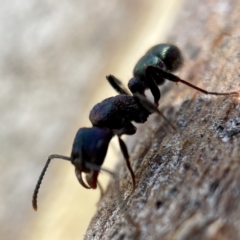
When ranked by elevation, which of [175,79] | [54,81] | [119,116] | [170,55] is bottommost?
[175,79]

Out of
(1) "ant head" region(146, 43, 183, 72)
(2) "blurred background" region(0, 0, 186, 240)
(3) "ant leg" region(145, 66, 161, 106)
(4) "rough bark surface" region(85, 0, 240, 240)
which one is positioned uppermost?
(2) "blurred background" region(0, 0, 186, 240)

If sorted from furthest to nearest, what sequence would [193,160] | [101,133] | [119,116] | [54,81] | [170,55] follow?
1. [54,81]
2. [170,55]
3. [119,116]
4. [101,133]
5. [193,160]

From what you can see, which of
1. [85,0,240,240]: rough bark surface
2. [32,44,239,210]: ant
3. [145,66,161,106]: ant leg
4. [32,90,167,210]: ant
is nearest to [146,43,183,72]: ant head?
[32,44,239,210]: ant

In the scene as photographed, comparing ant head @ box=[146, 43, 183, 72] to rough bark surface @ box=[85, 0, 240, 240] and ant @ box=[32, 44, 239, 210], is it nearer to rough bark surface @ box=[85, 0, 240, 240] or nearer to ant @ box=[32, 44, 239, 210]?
ant @ box=[32, 44, 239, 210]

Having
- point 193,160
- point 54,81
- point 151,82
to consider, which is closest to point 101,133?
point 151,82

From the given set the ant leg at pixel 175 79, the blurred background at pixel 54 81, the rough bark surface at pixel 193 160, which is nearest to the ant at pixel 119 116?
the ant leg at pixel 175 79

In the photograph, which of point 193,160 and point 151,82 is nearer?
point 193,160

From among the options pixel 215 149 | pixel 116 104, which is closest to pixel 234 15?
pixel 116 104

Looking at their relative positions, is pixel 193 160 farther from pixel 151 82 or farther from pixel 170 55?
pixel 170 55
